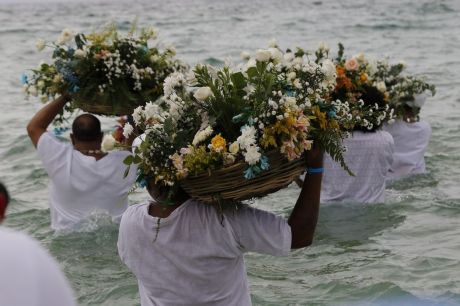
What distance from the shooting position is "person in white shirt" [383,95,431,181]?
361 inches

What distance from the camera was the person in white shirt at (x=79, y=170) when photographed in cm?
677

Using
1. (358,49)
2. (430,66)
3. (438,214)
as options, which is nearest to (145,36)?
(438,214)

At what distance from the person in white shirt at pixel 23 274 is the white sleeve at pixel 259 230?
5.41 ft

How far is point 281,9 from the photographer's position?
2927 centimetres

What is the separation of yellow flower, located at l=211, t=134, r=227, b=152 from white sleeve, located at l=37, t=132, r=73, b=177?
311 cm

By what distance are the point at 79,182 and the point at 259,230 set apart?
3.24 metres

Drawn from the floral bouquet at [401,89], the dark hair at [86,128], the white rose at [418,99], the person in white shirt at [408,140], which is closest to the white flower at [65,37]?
the dark hair at [86,128]

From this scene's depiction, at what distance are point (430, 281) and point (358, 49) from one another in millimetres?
14131

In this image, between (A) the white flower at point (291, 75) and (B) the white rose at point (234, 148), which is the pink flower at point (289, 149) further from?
(A) the white flower at point (291, 75)

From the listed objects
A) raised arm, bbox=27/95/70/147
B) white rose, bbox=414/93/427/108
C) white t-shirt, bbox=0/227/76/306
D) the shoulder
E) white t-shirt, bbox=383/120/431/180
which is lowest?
white t-shirt, bbox=383/120/431/180

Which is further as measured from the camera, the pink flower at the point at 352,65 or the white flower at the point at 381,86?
the white flower at the point at 381,86

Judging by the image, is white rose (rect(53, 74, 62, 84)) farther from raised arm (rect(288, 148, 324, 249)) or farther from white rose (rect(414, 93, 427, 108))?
white rose (rect(414, 93, 427, 108))

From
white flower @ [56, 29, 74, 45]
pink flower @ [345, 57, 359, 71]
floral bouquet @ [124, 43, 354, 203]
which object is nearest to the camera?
floral bouquet @ [124, 43, 354, 203]

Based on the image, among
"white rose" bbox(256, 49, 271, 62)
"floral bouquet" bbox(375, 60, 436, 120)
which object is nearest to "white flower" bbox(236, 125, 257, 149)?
"white rose" bbox(256, 49, 271, 62)
